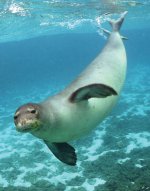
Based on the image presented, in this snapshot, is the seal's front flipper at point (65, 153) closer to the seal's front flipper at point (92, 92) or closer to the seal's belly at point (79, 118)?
the seal's belly at point (79, 118)

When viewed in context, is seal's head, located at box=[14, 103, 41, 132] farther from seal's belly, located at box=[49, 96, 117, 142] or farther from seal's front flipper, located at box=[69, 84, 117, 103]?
seal's front flipper, located at box=[69, 84, 117, 103]

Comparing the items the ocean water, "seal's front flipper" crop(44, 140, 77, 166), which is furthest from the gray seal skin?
the ocean water

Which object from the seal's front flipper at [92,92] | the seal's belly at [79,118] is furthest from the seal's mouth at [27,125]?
the seal's front flipper at [92,92]

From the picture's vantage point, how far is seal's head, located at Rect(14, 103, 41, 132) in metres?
3.46

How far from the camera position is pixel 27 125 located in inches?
137

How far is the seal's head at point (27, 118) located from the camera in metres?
3.46

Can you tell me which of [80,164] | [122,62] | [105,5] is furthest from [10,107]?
[122,62]

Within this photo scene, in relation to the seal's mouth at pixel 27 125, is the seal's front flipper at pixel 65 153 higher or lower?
lower

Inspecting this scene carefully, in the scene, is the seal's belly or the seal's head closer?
the seal's head

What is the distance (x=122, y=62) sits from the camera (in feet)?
19.6

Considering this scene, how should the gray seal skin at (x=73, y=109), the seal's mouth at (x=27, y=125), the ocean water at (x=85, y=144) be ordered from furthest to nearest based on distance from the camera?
the ocean water at (x=85, y=144), the gray seal skin at (x=73, y=109), the seal's mouth at (x=27, y=125)

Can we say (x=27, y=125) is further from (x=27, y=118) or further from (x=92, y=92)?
(x=92, y=92)

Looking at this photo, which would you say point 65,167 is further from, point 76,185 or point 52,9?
point 52,9

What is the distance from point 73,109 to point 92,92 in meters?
0.37
